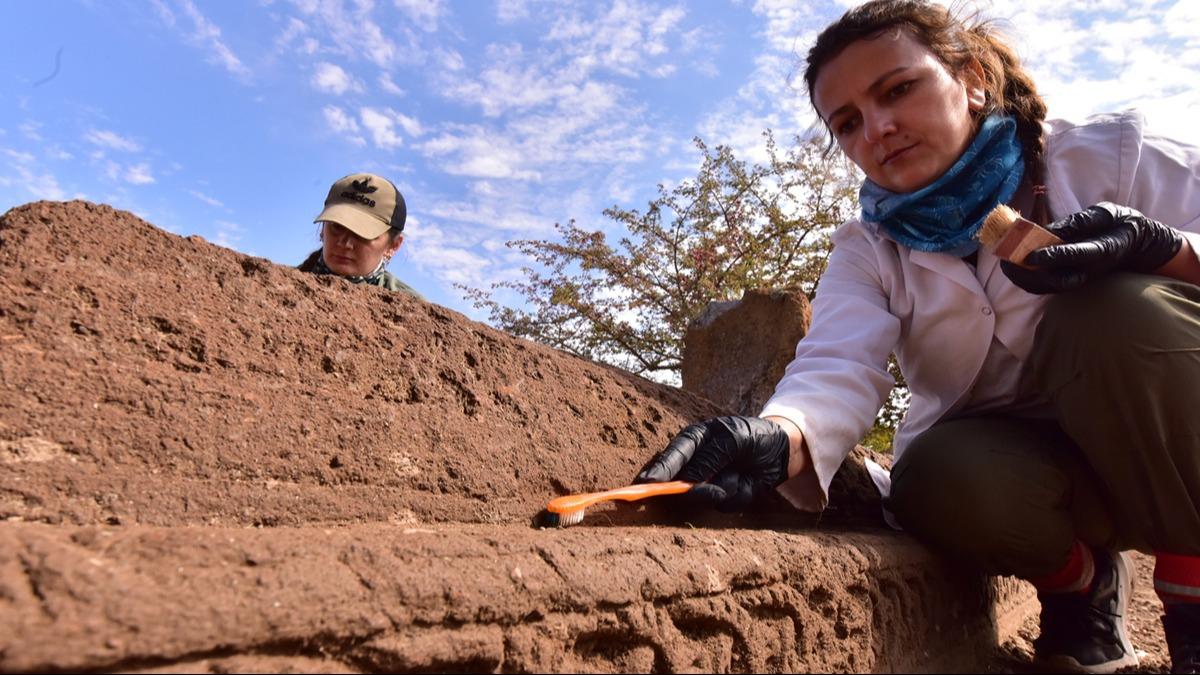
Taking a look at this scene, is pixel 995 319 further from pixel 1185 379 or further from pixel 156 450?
pixel 156 450

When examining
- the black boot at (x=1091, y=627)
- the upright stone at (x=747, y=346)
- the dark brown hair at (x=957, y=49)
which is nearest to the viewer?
the black boot at (x=1091, y=627)

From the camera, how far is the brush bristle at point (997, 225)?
4.43ft

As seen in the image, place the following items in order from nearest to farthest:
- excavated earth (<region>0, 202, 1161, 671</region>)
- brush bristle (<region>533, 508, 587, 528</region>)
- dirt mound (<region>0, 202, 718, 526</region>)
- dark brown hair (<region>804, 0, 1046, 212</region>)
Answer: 1. excavated earth (<region>0, 202, 1161, 671</region>)
2. dirt mound (<region>0, 202, 718, 526</region>)
3. brush bristle (<region>533, 508, 587, 528</region>)
4. dark brown hair (<region>804, 0, 1046, 212</region>)

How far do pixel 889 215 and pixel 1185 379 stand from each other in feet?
2.18

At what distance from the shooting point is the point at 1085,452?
142 centimetres

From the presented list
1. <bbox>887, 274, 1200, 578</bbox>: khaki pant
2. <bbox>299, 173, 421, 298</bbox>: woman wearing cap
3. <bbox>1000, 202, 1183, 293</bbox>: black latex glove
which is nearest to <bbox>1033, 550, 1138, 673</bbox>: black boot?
<bbox>887, 274, 1200, 578</bbox>: khaki pant

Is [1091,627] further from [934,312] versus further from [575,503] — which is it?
[575,503]

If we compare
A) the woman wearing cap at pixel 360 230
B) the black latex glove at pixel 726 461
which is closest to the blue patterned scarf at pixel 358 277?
the woman wearing cap at pixel 360 230

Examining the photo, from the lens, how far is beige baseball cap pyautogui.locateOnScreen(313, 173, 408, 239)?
253cm

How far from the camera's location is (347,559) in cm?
73

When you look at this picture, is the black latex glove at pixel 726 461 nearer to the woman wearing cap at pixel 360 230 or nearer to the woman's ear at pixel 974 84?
the woman's ear at pixel 974 84

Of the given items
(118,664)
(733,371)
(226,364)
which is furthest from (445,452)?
(733,371)

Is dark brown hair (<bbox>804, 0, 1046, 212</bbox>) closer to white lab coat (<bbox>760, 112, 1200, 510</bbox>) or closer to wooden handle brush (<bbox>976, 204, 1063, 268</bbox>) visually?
white lab coat (<bbox>760, 112, 1200, 510</bbox>)

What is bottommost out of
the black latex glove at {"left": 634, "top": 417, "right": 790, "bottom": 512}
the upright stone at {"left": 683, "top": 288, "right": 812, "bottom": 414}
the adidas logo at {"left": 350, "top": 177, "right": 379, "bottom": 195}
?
the black latex glove at {"left": 634, "top": 417, "right": 790, "bottom": 512}
